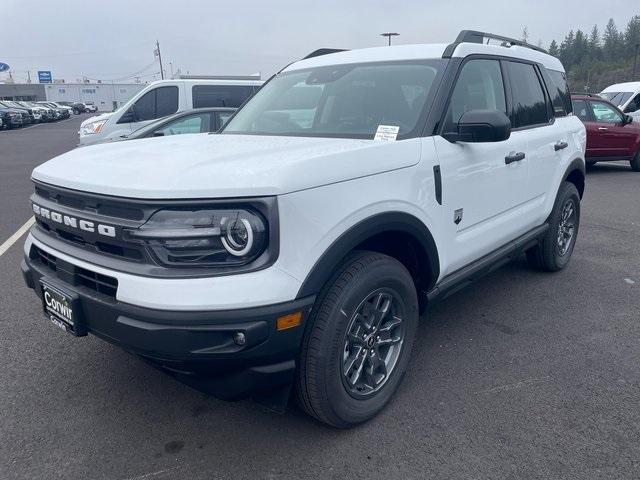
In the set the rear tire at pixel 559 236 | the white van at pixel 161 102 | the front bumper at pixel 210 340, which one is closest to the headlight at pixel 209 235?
the front bumper at pixel 210 340

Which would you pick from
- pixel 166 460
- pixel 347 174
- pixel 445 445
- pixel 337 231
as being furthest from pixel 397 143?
pixel 166 460

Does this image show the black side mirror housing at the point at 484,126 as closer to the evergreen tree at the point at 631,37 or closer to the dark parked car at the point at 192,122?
the dark parked car at the point at 192,122

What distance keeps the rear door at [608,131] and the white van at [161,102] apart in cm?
800

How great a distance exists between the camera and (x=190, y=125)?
31.4 feet

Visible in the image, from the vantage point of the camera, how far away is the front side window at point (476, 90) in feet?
11.1

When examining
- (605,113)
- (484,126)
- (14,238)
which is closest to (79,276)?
(484,126)

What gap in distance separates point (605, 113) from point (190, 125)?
887cm

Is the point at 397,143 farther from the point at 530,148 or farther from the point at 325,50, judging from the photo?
the point at 325,50

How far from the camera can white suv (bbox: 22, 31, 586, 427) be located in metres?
2.23

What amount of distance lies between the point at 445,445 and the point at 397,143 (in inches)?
60.5

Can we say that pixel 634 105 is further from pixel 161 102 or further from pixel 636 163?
pixel 161 102

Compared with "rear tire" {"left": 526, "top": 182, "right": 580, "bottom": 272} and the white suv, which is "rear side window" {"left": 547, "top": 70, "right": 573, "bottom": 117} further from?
the white suv

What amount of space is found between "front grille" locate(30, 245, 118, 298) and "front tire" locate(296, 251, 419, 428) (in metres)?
0.88

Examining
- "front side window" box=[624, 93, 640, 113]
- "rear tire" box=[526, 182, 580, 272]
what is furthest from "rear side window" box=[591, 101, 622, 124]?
"rear tire" box=[526, 182, 580, 272]
